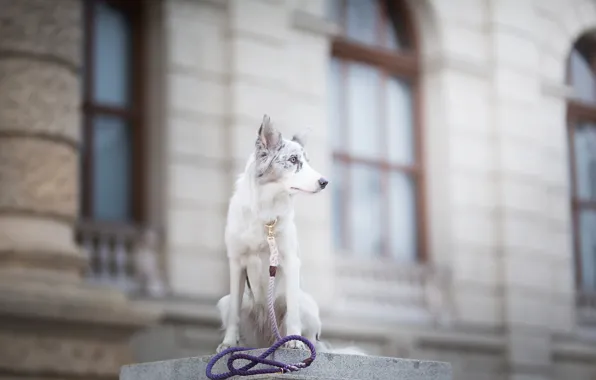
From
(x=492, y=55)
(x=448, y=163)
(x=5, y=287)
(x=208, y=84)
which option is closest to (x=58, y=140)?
(x=5, y=287)

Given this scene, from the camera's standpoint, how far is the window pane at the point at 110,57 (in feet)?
37.0

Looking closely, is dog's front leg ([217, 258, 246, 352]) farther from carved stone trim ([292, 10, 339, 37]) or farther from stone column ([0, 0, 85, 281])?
carved stone trim ([292, 10, 339, 37])

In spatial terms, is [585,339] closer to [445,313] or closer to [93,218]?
[445,313]

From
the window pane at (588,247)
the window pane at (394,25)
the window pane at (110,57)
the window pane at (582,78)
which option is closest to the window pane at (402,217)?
the window pane at (394,25)

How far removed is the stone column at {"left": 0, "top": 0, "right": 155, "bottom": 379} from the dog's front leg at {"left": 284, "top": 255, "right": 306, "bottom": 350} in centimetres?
369

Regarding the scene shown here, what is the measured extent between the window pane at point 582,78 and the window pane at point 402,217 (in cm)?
326

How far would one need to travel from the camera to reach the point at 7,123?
902 cm

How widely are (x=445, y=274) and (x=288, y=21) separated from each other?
3672 millimetres

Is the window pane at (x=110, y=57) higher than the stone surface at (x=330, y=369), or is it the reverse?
the window pane at (x=110, y=57)

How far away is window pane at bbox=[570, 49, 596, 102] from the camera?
1598cm

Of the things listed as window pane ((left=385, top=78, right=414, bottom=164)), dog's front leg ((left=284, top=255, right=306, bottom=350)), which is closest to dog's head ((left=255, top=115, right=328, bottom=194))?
dog's front leg ((left=284, top=255, right=306, bottom=350))

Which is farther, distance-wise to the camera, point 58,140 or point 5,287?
point 58,140

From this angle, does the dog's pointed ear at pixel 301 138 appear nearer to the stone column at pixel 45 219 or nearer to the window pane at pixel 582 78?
the stone column at pixel 45 219

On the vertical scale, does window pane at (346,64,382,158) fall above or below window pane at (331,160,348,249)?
above
